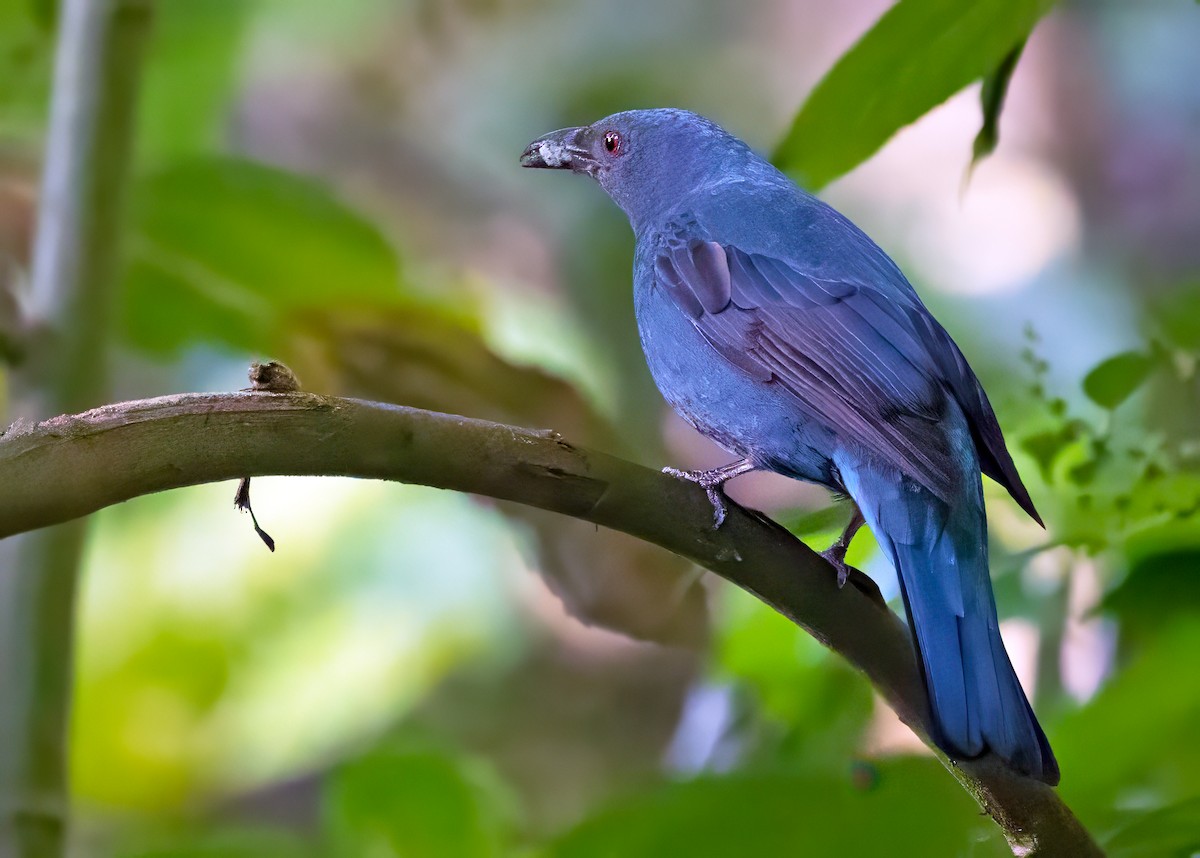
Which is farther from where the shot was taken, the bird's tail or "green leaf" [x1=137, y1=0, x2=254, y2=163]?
"green leaf" [x1=137, y1=0, x2=254, y2=163]

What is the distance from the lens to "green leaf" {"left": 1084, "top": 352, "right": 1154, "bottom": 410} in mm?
1604

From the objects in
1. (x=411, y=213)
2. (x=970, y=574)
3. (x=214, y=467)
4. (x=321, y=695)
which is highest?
(x=411, y=213)

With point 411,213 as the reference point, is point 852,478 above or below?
below

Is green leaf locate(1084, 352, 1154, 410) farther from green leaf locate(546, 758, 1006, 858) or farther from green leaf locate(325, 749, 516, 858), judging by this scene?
green leaf locate(325, 749, 516, 858)

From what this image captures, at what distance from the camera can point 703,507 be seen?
53.8 inches

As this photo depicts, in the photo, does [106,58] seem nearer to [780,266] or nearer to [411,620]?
[780,266]

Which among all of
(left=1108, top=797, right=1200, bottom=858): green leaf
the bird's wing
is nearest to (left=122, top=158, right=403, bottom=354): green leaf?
the bird's wing

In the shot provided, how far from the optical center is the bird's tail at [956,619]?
133 cm

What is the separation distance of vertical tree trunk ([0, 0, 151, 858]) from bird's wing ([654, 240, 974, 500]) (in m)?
1.00

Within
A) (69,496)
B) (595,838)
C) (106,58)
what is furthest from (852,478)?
(106,58)

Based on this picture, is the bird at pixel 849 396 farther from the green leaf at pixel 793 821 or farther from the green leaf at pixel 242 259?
the green leaf at pixel 242 259

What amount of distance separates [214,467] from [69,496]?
0.13 metres

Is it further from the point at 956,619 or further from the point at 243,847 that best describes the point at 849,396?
the point at 243,847

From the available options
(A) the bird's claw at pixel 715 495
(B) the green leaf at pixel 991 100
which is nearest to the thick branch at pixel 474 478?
(A) the bird's claw at pixel 715 495
